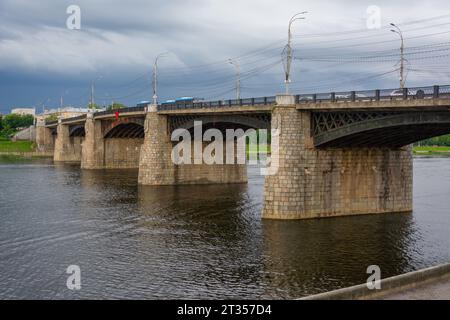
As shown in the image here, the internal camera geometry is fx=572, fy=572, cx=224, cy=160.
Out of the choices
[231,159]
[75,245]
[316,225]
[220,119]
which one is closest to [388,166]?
[316,225]

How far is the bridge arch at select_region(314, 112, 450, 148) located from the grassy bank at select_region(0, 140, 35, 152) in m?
129

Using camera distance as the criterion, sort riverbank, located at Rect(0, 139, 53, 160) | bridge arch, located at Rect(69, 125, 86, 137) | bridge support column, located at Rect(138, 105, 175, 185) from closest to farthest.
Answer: bridge support column, located at Rect(138, 105, 175, 185), bridge arch, located at Rect(69, 125, 86, 137), riverbank, located at Rect(0, 139, 53, 160)

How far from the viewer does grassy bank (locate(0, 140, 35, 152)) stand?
513 ft

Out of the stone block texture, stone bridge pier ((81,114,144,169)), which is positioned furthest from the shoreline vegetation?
stone bridge pier ((81,114,144,169))

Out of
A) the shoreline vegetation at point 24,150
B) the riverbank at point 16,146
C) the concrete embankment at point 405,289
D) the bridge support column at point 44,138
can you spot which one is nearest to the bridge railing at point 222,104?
the concrete embankment at point 405,289

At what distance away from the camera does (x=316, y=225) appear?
132 ft

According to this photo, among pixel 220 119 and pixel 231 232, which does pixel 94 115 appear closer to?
pixel 220 119

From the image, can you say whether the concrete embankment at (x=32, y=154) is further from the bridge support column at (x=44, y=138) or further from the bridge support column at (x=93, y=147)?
the bridge support column at (x=93, y=147)

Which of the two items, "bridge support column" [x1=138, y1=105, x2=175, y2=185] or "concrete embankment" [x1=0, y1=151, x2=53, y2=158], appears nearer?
"bridge support column" [x1=138, y1=105, x2=175, y2=185]

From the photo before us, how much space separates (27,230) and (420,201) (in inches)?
1398

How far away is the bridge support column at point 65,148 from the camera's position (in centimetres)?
12600

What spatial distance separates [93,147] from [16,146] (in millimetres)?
71969

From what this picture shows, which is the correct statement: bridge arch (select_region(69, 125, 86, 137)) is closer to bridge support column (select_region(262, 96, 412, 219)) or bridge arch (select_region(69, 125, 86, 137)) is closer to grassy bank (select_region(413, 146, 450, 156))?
bridge support column (select_region(262, 96, 412, 219))
